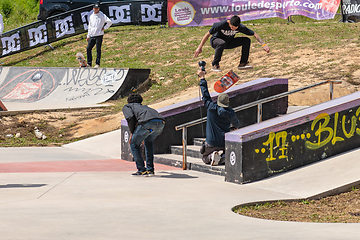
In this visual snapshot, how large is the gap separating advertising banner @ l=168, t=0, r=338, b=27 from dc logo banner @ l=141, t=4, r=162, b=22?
0.94 m

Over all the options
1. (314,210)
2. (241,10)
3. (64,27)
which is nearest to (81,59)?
(64,27)

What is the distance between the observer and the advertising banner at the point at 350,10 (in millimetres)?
20297

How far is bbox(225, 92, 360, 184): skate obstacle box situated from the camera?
693 centimetres

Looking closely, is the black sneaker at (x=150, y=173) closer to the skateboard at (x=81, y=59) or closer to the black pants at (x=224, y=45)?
the black pants at (x=224, y=45)

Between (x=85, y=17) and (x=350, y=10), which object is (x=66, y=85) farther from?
(x=350, y=10)

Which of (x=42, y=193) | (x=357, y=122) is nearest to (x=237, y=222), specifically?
(x=42, y=193)

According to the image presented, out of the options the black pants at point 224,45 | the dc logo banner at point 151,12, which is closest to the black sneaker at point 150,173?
the black pants at point 224,45

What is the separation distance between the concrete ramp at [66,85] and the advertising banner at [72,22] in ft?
18.4

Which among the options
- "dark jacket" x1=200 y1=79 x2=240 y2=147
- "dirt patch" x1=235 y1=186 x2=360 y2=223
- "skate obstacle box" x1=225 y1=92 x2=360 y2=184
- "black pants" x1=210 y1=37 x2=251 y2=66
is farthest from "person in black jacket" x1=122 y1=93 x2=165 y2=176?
"black pants" x1=210 y1=37 x2=251 y2=66

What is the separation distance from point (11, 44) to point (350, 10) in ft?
55.8

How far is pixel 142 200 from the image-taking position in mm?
5750

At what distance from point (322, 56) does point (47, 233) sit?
1318 cm

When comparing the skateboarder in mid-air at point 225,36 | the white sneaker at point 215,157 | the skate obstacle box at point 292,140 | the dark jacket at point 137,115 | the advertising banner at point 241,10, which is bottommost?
the white sneaker at point 215,157

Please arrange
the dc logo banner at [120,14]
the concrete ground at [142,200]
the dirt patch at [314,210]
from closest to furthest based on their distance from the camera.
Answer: the concrete ground at [142,200] → the dirt patch at [314,210] → the dc logo banner at [120,14]
